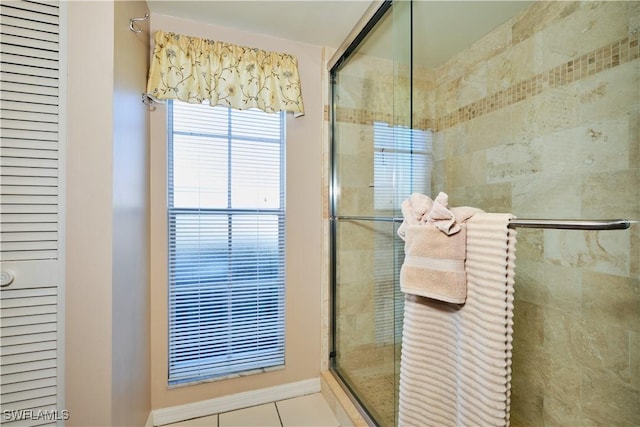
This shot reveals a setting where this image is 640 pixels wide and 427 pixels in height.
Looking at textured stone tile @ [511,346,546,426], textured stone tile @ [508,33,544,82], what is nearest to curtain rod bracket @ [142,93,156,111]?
textured stone tile @ [508,33,544,82]

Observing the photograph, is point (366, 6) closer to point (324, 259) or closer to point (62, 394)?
point (324, 259)

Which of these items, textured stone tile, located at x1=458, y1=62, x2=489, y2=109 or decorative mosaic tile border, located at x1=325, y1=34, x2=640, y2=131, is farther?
textured stone tile, located at x1=458, y1=62, x2=489, y2=109

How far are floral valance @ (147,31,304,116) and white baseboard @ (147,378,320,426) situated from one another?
173cm

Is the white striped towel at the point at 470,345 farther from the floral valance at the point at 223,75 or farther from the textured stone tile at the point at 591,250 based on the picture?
the floral valance at the point at 223,75

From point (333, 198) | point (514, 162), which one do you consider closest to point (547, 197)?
point (514, 162)

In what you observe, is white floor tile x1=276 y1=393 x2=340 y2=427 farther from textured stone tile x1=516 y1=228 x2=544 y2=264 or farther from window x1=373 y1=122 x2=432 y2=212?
textured stone tile x1=516 y1=228 x2=544 y2=264

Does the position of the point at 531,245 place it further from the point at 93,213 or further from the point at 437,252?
the point at 93,213

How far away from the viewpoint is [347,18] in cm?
166

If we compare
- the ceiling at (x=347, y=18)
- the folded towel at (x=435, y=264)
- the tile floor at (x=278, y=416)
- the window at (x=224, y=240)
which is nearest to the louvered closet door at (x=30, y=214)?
the window at (x=224, y=240)

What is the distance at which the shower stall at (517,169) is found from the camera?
1.15 m

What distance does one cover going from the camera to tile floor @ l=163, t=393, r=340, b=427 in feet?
5.31

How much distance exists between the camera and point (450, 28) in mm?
1669

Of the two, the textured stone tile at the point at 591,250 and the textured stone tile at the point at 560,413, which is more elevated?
the textured stone tile at the point at 591,250

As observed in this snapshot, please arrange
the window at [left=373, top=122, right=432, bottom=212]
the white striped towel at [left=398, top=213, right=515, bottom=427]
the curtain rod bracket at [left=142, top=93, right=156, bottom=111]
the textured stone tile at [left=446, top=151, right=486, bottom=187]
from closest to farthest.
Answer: the white striped towel at [left=398, top=213, right=515, bottom=427], the window at [left=373, top=122, right=432, bottom=212], the curtain rod bracket at [left=142, top=93, right=156, bottom=111], the textured stone tile at [left=446, top=151, right=486, bottom=187]
